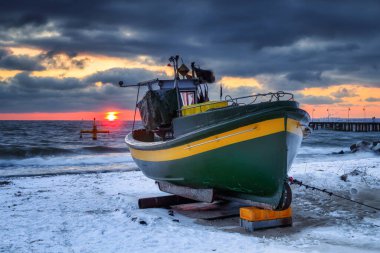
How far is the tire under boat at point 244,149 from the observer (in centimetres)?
726

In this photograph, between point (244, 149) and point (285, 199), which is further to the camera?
point (285, 199)

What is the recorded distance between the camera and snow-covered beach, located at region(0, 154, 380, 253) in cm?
644

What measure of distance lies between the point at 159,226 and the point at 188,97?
3.95 meters

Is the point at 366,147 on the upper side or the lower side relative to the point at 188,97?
lower

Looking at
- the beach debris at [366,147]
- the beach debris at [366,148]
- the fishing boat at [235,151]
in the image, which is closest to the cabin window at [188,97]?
the fishing boat at [235,151]

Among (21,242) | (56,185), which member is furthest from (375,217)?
(56,185)

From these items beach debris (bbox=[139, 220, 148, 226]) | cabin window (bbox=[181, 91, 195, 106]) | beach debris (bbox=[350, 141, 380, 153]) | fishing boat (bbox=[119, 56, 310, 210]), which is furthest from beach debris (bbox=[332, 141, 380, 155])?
beach debris (bbox=[139, 220, 148, 226])

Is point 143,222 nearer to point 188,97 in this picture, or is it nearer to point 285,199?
point 285,199

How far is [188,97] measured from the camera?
1066 centimetres

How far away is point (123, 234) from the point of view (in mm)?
7145

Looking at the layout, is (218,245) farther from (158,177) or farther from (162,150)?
(158,177)

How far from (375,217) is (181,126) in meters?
4.39

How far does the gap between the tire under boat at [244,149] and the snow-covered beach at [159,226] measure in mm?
793

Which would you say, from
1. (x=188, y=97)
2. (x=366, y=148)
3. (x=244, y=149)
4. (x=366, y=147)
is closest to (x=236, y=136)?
(x=244, y=149)
